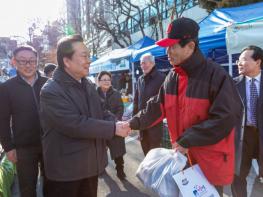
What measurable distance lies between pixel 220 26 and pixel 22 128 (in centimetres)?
528

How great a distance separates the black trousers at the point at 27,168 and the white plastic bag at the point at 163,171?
147cm

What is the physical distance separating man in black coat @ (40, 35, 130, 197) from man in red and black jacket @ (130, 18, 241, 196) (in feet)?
1.90

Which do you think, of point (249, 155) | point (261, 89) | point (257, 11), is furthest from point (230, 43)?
point (257, 11)

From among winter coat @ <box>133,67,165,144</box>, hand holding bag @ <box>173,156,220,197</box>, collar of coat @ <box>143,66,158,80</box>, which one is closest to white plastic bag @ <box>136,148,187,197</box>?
hand holding bag @ <box>173,156,220,197</box>

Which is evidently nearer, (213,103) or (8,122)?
(213,103)

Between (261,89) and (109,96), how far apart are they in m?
2.83

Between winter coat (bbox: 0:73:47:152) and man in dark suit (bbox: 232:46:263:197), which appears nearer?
winter coat (bbox: 0:73:47:152)

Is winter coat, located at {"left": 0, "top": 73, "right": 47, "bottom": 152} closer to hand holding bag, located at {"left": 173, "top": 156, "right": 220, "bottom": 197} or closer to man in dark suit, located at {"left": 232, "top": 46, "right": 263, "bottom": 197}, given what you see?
hand holding bag, located at {"left": 173, "top": 156, "right": 220, "bottom": 197}

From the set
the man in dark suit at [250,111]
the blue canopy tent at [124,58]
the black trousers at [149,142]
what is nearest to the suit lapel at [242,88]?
the man in dark suit at [250,111]

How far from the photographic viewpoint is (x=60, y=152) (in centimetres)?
264

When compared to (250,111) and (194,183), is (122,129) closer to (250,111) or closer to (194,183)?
(194,183)

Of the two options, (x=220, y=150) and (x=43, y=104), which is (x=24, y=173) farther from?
(x=220, y=150)

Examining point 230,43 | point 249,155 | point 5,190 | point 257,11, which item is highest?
point 257,11

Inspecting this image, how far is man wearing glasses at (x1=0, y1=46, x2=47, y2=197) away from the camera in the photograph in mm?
3570
